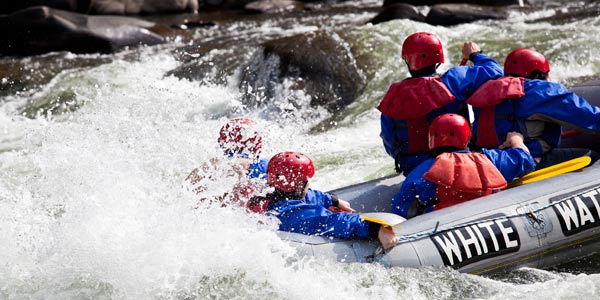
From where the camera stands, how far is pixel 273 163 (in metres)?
5.29

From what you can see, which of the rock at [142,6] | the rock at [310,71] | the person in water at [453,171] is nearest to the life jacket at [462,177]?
the person in water at [453,171]

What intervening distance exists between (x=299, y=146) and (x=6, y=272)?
4.15 m

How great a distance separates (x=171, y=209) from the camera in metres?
5.46

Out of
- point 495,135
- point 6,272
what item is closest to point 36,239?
point 6,272

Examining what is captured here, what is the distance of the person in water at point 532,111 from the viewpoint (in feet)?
19.6

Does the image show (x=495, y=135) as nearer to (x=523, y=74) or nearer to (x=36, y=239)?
(x=523, y=74)

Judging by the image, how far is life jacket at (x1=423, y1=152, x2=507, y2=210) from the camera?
17.8 ft

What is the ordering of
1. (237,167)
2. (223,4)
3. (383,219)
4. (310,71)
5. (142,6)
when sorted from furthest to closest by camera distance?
(223,4) < (142,6) < (310,71) < (237,167) < (383,219)

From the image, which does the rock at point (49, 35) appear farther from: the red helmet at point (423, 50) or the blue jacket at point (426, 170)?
the blue jacket at point (426, 170)

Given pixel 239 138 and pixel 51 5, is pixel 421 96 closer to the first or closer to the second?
pixel 239 138

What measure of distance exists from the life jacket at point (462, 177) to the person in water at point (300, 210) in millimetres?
532

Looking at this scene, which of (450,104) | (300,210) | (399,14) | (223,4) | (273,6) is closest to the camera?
(300,210)

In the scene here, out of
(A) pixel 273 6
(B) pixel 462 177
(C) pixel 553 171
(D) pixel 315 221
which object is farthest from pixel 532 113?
(A) pixel 273 6

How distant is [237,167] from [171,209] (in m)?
0.54
